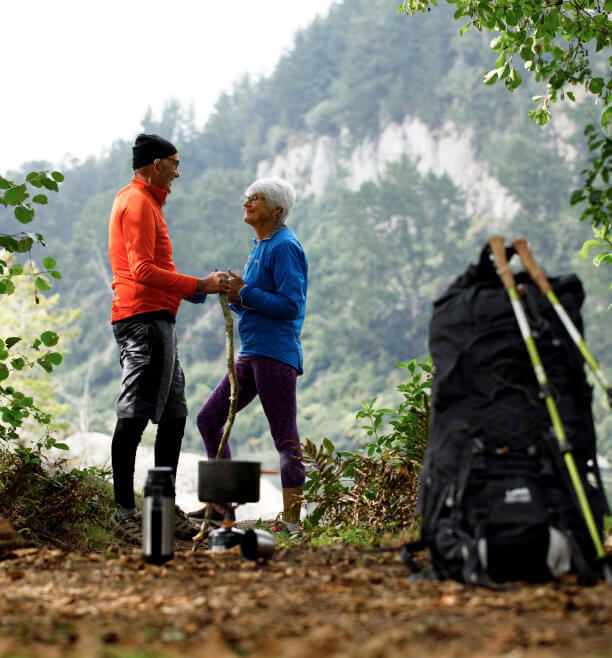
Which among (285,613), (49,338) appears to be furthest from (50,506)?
(285,613)

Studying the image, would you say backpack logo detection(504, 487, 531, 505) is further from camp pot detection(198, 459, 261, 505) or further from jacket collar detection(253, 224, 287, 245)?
jacket collar detection(253, 224, 287, 245)

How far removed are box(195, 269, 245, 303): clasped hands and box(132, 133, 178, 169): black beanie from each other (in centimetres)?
73

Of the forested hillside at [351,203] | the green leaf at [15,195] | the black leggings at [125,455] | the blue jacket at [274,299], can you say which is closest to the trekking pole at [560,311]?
the blue jacket at [274,299]

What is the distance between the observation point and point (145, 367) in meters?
4.59

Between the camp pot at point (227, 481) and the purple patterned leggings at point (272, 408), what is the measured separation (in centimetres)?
129

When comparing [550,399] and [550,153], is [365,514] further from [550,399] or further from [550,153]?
[550,153]

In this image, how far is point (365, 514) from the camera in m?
4.91

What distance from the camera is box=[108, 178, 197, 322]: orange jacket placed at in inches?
181

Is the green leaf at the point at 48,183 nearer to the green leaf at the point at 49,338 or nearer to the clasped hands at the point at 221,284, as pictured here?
the green leaf at the point at 49,338

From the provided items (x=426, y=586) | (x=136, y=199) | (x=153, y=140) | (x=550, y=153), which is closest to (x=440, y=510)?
(x=426, y=586)

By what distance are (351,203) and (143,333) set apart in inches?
1929

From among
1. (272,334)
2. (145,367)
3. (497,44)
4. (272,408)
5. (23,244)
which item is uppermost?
(497,44)

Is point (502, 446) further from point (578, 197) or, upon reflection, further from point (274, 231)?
point (274, 231)

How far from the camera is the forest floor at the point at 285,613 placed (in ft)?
7.38
